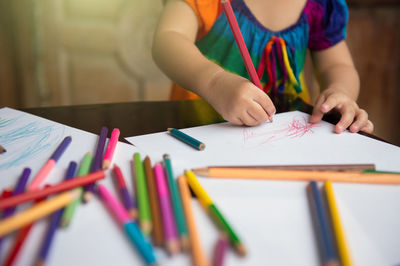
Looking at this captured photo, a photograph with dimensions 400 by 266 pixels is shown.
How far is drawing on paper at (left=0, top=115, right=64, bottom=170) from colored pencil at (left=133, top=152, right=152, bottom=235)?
9 cm

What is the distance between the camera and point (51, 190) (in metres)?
0.19

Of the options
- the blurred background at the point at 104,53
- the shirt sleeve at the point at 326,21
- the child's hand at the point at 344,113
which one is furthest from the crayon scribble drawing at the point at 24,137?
the blurred background at the point at 104,53

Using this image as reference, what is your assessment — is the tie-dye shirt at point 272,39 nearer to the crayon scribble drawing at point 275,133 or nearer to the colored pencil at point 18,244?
the crayon scribble drawing at point 275,133

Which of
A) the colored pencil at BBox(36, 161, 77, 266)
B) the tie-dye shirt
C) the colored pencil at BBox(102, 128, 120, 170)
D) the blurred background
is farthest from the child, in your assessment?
the blurred background

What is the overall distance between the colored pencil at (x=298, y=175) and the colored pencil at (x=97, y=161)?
7 cm

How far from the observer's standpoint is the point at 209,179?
0.23 metres

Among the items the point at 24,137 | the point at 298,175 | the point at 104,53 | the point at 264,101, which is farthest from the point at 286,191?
the point at 104,53

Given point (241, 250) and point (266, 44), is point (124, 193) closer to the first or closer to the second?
point (241, 250)

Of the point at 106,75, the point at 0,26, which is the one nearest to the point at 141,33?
the point at 106,75

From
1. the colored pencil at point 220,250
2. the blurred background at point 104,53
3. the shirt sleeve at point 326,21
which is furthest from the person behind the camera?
the blurred background at point 104,53

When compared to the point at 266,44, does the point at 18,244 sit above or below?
below

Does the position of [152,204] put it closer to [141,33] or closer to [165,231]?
[165,231]

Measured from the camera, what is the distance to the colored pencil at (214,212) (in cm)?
16

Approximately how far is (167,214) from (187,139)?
12cm
